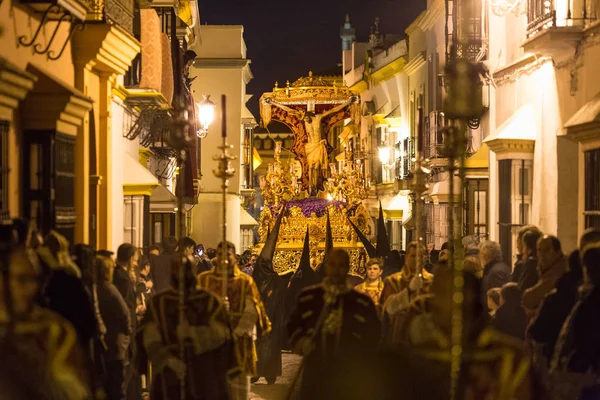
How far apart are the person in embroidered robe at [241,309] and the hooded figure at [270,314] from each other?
110 inches

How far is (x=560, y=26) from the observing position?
1463cm

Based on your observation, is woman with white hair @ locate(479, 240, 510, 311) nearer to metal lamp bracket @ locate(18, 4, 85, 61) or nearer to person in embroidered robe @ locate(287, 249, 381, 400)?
person in embroidered robe @ locate(287, 249, 381, 400)

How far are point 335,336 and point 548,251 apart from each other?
2269mm

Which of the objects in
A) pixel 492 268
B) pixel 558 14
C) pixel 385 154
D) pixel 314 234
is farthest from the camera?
pixel 385 154

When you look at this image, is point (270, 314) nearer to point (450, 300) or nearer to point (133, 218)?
point (133, 218)

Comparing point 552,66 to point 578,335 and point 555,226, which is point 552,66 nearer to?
point 555,226

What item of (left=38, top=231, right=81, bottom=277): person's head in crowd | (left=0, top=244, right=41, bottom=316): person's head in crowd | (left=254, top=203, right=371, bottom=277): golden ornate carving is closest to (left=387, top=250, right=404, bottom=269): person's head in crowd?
(left=254, top=203, right=371, bottom=277): golden ornate carving

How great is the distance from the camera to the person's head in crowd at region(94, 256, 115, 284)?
10.3m

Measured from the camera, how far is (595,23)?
45.2 ft

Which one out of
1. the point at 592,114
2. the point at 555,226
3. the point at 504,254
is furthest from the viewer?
the point at 504,254

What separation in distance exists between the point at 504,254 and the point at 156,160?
9.70 meters

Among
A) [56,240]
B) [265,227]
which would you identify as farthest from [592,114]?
[265,227]

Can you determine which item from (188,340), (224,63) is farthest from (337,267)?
(224,63)

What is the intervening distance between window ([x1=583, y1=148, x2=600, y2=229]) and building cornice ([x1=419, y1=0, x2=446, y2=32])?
15070 mm
